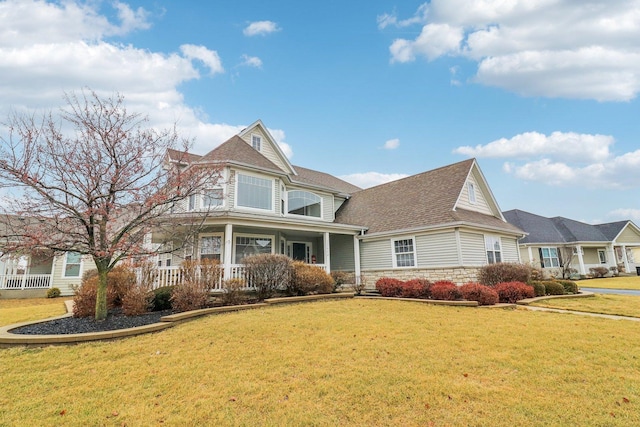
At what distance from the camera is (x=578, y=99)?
15594 millimetres

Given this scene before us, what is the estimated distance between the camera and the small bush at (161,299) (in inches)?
376

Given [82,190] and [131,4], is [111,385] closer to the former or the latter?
[82,190]

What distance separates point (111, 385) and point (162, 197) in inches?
193

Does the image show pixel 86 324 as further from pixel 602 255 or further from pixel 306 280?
pixel 602 255

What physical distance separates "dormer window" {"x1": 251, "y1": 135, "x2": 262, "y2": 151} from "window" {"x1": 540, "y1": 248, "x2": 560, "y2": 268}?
82.2 ft

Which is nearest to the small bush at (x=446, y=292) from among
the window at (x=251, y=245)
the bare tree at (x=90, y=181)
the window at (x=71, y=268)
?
the window at (x=251, y=245)

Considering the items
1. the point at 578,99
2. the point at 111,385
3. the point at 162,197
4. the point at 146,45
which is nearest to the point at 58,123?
the point at 162,197

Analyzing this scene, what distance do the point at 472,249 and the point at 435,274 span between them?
6.94ft

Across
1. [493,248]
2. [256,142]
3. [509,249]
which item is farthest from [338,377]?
[509,249]

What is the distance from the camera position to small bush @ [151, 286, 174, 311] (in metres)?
9.55

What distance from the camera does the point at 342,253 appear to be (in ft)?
63.2

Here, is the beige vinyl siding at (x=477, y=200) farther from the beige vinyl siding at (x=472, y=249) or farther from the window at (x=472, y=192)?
the beige vinyl siding at (x=472, y=249)

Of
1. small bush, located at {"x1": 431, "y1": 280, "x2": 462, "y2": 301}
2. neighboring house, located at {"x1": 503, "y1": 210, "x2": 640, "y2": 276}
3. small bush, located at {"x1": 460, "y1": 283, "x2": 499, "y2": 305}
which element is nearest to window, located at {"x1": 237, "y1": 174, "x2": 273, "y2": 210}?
small bush, located at {"x1": 431, "y1": 280, "x2": 462, "y2": 301}

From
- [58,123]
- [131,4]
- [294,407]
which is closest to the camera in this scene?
[294,407]
